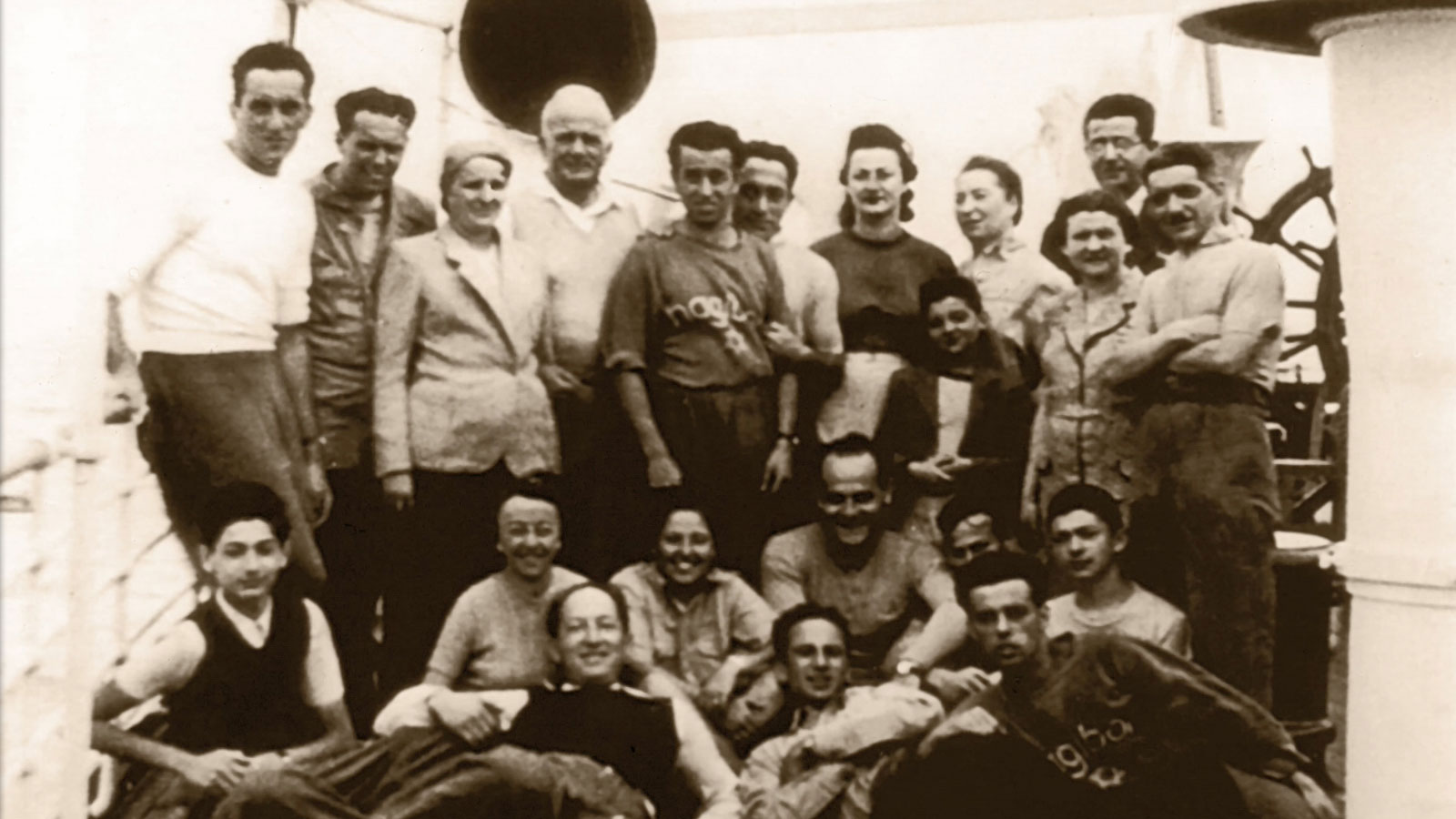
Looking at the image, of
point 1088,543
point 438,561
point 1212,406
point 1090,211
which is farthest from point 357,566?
point 1212,406

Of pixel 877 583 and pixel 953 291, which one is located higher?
pixel 953 291

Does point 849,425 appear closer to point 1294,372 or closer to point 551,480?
point 551,480

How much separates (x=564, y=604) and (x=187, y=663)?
Result: 0.85 m

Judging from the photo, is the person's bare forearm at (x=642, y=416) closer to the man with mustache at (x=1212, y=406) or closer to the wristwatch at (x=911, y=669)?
the wristwatch at (x=911, y=669)

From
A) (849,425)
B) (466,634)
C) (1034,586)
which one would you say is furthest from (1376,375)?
(466,634)

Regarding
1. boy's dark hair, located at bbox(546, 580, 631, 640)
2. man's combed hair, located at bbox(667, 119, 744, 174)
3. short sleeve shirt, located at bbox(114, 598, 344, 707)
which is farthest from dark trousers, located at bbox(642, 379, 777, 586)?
short sleeve shirt, located at bbox(114, 598, 344, 707)

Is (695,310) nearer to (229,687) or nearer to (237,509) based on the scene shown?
(237,509)

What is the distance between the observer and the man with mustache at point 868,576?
393 centimetres

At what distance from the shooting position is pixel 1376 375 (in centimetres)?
343

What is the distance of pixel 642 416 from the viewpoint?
4.03 metres

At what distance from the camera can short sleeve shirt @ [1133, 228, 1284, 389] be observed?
376cm

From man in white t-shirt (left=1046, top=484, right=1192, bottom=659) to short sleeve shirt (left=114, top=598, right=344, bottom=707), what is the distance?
1.61 metres

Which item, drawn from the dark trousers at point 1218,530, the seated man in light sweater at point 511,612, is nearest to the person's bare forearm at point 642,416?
the seated man in light sweater at point 511,612

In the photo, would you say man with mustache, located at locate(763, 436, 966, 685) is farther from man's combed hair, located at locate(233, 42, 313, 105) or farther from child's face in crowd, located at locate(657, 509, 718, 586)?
man's combed hair, located at locate(233, 42, 313, 105)
